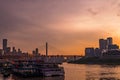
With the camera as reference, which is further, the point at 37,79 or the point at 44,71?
the point at 44,71

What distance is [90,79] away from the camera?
11350 centimetres

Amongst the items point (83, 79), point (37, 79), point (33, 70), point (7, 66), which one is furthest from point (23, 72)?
point (7, 66)

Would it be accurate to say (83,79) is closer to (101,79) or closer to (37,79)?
(101,79)

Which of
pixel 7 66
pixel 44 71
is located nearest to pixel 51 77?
pixel 44 71

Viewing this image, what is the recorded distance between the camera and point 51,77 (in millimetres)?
116250

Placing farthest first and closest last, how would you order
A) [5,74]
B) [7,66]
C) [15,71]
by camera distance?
[7,66] < [15,71] < [5,74]

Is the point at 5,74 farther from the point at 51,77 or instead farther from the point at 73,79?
the point at 73,79

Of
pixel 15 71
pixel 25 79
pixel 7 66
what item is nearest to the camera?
pixel 25 79

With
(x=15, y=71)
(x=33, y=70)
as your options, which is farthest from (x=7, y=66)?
(x=33, y=70)

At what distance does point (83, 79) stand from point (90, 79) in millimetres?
2399

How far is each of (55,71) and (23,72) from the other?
1122cm

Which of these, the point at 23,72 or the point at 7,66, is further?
the point at 7,66

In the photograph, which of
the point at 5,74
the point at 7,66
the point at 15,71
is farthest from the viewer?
the point at 7,66

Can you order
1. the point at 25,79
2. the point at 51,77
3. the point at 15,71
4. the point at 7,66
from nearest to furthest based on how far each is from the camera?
the point at 25,79, the point at 51,77, the point at 15,71, the point at 7,66
